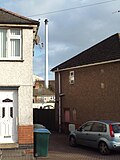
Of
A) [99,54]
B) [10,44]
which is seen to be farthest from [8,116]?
[99,54]

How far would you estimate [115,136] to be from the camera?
16.3 m

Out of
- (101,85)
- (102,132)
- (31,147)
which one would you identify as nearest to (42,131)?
(31,147)

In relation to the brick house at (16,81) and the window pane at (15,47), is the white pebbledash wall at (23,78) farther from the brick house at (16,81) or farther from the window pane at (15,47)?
the window pane at (15,47)

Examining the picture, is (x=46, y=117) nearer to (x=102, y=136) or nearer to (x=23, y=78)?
(x=102, y=136)

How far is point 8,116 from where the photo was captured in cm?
1623

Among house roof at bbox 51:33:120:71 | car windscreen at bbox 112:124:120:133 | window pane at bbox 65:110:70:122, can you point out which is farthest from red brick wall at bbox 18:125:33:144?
window pane at bbox 65:110:70:122

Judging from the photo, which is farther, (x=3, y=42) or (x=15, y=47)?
(x=15, y=47)

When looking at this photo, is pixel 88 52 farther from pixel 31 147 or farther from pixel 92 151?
pixel 31 147

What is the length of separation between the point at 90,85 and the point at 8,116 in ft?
37.5

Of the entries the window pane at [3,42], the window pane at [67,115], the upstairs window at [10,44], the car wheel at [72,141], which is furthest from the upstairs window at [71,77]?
the window pane at [3,42]

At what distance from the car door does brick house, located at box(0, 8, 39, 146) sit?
3.52m

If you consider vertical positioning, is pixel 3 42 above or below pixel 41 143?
above

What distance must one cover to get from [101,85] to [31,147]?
10.6 m

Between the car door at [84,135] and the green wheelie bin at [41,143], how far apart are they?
9.71 ft
